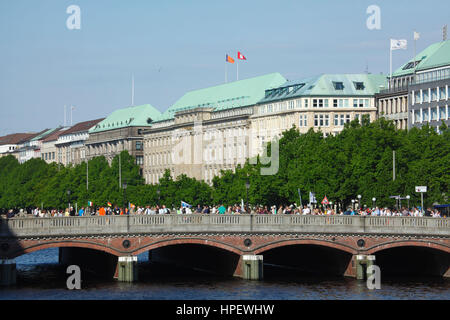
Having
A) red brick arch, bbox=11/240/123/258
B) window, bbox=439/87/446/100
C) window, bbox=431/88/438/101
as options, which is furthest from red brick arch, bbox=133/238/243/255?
window, bbox=431/88/438/101

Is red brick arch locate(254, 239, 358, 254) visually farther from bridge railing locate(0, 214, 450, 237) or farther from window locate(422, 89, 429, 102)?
window locate(422, 89, 429, 102)

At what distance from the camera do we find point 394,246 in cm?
9181

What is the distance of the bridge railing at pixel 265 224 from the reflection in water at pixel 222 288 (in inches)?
151

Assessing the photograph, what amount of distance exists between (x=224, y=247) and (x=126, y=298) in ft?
43.6

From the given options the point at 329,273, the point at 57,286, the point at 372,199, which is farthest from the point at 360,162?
the point at 57,286

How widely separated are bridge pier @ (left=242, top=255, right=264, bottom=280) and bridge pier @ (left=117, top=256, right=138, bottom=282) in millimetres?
8318

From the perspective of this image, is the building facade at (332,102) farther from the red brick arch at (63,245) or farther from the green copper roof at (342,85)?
the red brick arch at (63,245)

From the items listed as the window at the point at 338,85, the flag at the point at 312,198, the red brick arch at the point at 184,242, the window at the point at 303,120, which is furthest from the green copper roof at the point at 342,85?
the red brick arch at the point at 184,242

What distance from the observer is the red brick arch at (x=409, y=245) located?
91312mm

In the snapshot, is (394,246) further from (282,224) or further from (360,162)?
(360,162)

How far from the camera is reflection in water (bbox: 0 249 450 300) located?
82.1 m

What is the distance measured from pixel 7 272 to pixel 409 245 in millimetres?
29516
